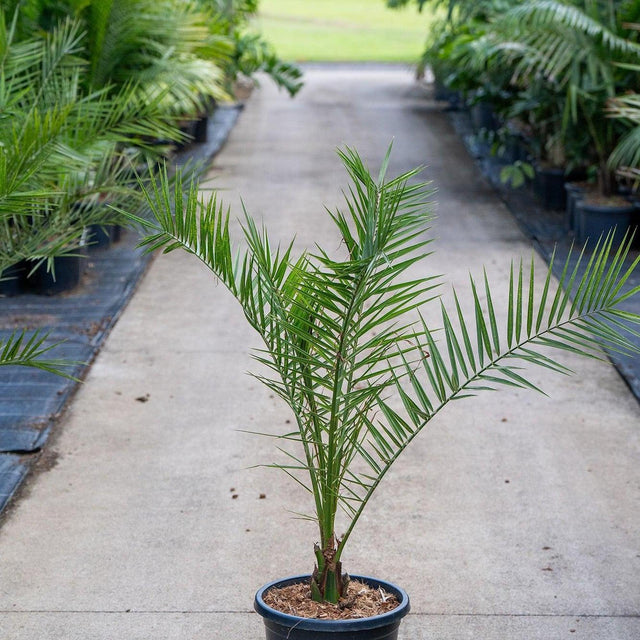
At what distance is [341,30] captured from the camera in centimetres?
3022

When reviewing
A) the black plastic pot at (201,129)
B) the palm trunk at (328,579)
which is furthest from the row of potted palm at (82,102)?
the black plastic pot at (201,129)

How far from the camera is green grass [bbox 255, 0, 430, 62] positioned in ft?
78.6

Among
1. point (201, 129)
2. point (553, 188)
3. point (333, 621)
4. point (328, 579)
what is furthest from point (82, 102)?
point (201, 129)

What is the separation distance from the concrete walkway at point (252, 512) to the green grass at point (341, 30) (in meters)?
16.0

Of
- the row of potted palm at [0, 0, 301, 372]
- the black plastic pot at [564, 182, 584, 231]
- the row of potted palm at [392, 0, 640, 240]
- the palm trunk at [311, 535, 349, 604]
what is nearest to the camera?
the palm trunk at [311, 535, 349, 604]

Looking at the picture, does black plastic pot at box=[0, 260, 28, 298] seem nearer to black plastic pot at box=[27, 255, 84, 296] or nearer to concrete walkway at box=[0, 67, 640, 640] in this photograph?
black plastic pot at box=[27, 255, 84, 296]

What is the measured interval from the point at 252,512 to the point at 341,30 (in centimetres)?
2784

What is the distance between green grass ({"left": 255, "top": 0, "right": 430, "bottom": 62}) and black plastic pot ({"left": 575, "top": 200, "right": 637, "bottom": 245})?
529 inches

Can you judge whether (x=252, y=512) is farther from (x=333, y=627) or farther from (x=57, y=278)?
(x=57, y=278)

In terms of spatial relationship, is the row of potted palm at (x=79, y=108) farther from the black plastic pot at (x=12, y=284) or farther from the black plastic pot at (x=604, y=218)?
the black plastic pot at (x=604, y=218)

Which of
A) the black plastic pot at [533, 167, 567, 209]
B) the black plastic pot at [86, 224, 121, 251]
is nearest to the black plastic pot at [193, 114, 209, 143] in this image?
the black plastic pot at [86, 224, 121, 251]

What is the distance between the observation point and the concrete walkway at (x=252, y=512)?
3.31 m

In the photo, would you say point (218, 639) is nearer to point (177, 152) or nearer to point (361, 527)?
point (361, 527)

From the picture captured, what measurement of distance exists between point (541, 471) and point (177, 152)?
26.1 feet
